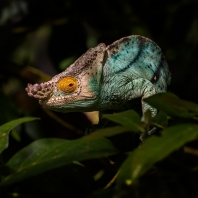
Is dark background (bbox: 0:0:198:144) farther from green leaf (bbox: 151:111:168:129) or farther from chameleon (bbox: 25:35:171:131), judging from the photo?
green leaf (bbox: 151:111:168:129)

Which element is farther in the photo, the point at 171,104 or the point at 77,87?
the point at 77,87

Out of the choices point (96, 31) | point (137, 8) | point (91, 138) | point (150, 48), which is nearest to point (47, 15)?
point (96, 31)

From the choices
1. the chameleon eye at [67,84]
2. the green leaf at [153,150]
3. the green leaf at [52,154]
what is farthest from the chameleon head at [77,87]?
the green leaf at [153,150]

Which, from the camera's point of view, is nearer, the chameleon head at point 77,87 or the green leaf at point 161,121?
the green leaf at point 161,121

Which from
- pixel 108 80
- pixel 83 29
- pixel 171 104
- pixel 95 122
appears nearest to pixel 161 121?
pixel 171 104

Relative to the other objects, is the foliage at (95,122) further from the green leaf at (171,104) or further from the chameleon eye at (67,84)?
the chameleon eye at (67,84)

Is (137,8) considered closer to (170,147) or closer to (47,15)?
(47,15)

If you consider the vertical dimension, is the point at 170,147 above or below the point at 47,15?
above

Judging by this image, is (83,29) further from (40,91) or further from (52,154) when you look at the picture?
(52,154)
